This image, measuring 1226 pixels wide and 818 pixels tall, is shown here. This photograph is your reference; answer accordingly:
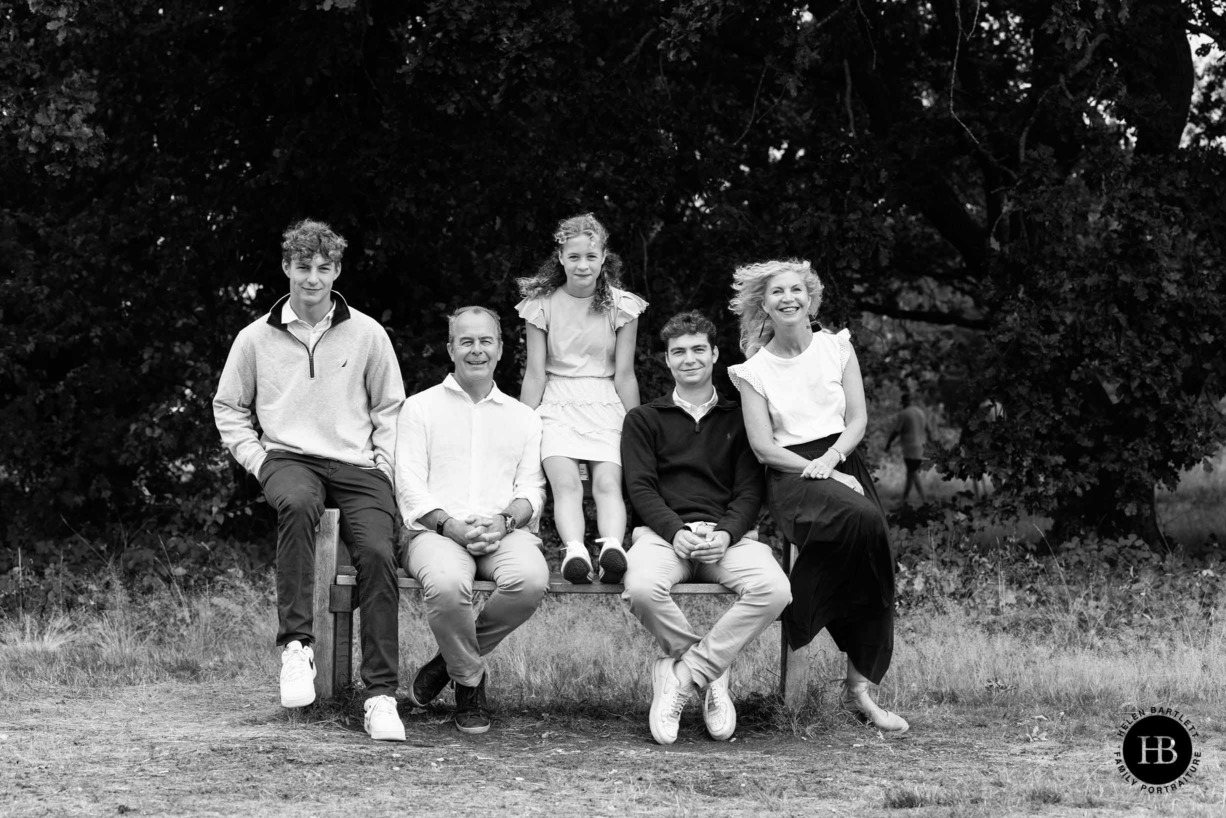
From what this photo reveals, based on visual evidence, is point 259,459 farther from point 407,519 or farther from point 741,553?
point 741,553

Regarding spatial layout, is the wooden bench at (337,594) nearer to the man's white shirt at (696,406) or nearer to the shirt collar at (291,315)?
the man's white shirt at (696,406)

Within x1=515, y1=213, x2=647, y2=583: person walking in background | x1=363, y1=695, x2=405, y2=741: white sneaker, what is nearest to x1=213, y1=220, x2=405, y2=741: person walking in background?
x1=363, y1=695, x2=405, y2=741: white sneaker

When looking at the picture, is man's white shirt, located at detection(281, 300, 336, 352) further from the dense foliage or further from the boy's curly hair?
the dense foliage

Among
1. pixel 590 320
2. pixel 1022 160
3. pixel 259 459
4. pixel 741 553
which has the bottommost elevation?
Answer: pixel 741 553

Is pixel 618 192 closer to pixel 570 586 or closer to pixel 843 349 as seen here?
pixel 843 349

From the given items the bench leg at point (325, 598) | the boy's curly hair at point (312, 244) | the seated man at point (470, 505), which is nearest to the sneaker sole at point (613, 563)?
the seated man at point (470, 505)

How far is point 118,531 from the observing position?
10406 mm

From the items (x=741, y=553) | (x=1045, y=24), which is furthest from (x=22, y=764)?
(x=1045, y=24)

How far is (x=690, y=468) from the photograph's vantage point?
5.42m

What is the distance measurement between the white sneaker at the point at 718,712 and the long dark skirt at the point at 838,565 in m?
0.35

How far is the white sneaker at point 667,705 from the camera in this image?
505 centimetres

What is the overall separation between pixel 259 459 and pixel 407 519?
672 millimetres

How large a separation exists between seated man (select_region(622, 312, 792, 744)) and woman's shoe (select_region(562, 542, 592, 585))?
0.15 m

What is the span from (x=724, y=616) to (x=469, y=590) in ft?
3.11
